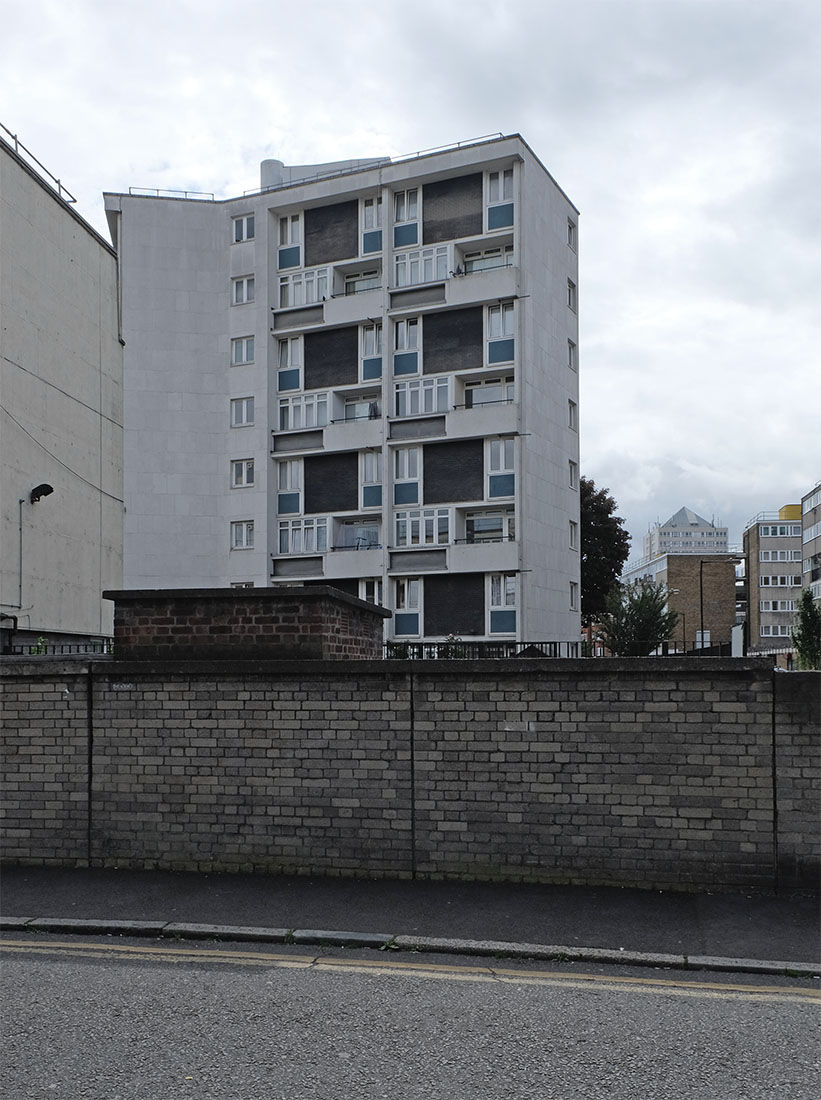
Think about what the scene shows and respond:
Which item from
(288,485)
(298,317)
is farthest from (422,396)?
(288,485)

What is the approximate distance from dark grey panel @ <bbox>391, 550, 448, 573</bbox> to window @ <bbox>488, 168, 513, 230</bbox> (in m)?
12.8

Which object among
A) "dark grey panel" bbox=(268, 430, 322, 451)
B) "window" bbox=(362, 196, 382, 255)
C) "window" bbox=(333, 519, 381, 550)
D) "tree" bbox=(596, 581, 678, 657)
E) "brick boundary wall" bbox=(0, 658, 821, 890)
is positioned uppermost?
"window" bbox=(362, 196, 382, 255)

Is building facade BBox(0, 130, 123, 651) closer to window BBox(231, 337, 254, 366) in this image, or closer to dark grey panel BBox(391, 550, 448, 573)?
window BBox(231, 337, 254, 366)

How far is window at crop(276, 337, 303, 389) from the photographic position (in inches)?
1638

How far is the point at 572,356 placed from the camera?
42.7 metres

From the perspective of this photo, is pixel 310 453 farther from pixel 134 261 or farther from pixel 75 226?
pixel 75 226

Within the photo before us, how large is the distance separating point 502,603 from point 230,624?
2737 cm

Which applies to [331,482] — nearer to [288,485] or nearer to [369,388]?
[288,485]

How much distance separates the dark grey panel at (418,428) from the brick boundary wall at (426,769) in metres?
29.3

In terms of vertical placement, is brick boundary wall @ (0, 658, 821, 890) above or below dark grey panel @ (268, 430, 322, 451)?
below

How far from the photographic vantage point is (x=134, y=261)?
41.9 m

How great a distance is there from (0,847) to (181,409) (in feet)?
111

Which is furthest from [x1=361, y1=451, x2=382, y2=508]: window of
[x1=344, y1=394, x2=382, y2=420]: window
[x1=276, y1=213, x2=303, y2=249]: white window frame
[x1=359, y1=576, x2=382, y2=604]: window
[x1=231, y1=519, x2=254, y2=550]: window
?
[x1=276, y1=213, x2=303, y2=249]: white window frame

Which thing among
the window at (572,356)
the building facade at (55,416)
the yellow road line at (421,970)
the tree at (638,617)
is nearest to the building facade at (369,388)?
the window at (572,356)
